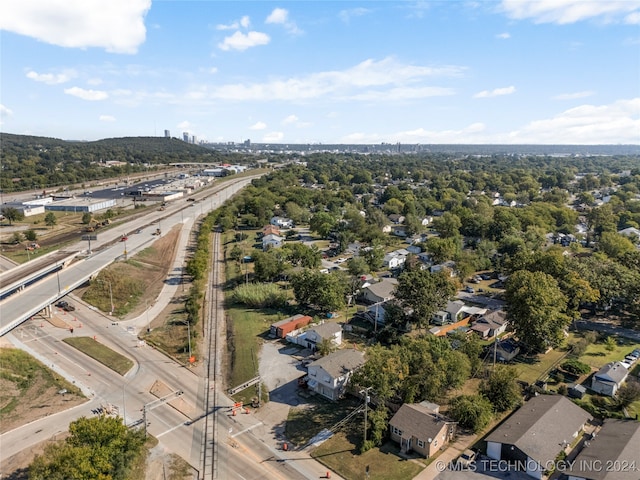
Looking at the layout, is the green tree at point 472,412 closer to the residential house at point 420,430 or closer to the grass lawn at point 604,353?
the residential house at point 420,430

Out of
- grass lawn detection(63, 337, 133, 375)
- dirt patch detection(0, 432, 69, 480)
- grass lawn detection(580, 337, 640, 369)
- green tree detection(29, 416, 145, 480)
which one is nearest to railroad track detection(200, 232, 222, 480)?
green tree detection(29, 416, 145, 480)

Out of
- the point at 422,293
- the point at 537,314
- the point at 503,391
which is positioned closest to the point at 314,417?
the point at 503,391

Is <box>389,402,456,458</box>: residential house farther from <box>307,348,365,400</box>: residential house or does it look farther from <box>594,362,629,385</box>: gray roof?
<box>594,362,629,385</box>: gray roof

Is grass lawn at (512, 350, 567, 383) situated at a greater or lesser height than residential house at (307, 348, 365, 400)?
lesser

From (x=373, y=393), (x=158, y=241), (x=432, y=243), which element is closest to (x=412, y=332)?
(x=373, y=393)

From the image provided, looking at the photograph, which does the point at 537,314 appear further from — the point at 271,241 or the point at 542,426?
the point at 271,241

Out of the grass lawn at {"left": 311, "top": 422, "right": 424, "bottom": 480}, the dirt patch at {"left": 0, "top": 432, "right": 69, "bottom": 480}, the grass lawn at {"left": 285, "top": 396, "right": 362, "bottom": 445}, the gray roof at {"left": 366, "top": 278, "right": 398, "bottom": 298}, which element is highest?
the gray roof at {"left": 366, "top": 278, "right": 398, "bottom": 298}

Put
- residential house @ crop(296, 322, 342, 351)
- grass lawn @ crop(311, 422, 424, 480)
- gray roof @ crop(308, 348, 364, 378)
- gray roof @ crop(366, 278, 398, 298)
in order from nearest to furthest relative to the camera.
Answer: grass lawn @ crop(311, 422, 424, 480), gray roof @ crop(308, 348, 364, 378), residential house @ crop(296, 322, 342, 351), gray roof @ crop(366, 278, 398, 298)
